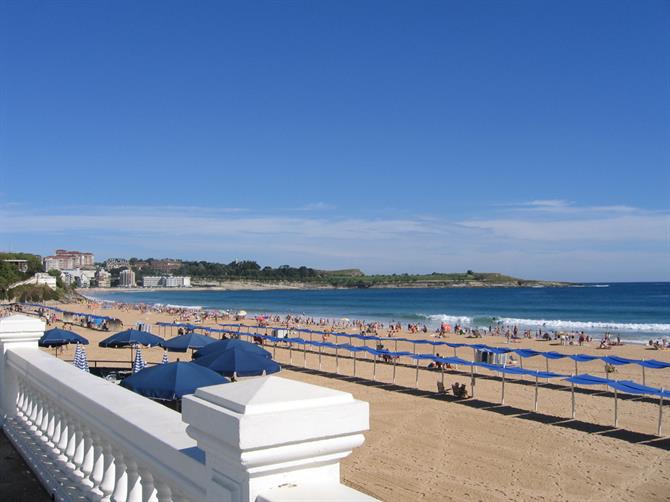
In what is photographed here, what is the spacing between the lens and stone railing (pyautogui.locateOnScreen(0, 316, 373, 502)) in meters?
1.51

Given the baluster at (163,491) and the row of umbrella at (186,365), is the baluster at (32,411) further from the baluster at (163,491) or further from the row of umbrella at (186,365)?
the row of umbrella at (186,365)

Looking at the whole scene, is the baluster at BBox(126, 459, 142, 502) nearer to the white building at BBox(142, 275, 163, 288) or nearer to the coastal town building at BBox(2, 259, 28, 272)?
the coastal town building at BBox(2, 259, 28, 272)

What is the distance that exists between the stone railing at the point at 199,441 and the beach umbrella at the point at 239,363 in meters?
6.93

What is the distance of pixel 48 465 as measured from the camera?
152 inches

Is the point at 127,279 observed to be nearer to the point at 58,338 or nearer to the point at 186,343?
the point at 58,338

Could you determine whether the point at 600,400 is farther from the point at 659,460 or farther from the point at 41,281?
the point at 41,281

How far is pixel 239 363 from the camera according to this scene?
1126cm

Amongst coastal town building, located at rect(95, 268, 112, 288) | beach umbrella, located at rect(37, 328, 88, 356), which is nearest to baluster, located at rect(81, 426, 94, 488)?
beach umbrella, located at rect(37, 328, 88, 356)

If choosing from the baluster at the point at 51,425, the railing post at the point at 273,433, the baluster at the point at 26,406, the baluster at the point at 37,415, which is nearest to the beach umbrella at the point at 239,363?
the baluster at the point at 26,406

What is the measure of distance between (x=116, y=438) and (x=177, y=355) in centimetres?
2298

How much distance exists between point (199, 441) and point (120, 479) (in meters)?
1.38

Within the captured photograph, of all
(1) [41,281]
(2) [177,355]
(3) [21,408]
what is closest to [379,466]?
(3) [21,408]

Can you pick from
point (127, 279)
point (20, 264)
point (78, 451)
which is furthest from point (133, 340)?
point (127, 279)

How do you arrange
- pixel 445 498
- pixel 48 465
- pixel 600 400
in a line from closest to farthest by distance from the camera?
1. pixel 48 465
2. pixel 445 498
3. pixel 600 400
